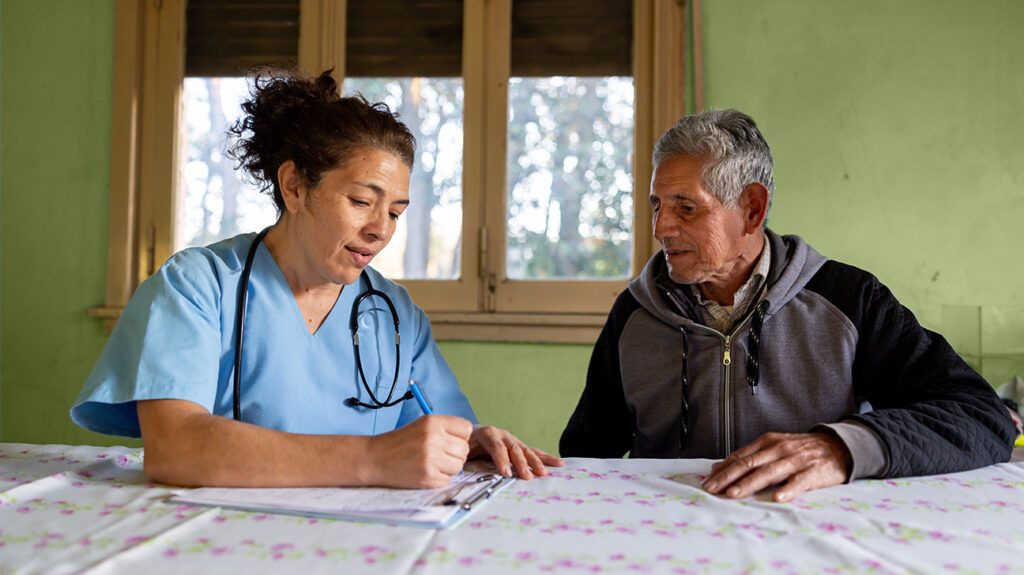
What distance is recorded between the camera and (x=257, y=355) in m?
1.41

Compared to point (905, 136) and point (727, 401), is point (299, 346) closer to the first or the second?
point (727, 401)

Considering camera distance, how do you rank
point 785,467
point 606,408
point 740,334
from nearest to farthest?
point 785,467 → point 740,334 → point 606,408

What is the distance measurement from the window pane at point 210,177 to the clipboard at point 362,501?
7.24ft

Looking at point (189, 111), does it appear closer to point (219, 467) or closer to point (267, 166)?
point (267, 166)

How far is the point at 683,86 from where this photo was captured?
2.78m

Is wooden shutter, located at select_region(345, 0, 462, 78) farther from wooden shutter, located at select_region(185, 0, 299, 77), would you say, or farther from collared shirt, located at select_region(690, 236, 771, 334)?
collared shirt, located at select_region(690, 236, 771, 334)

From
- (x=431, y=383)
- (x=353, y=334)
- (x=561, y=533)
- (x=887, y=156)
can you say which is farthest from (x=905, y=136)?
(x=561, y=533)

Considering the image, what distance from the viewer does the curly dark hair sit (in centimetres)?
152

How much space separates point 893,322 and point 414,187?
183 centimetres

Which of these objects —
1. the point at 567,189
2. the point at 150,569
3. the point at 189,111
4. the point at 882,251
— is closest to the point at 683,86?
the point at 567,189

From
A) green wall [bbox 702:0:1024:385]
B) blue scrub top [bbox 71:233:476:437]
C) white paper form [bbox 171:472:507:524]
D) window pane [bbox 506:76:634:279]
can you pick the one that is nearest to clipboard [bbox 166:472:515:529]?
white paper form [bbox 171:472:507:524]

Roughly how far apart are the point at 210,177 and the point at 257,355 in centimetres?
195

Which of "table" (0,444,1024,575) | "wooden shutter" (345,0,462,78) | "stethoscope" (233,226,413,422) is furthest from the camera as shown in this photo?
"wooden shutter" (345,0,462,78)

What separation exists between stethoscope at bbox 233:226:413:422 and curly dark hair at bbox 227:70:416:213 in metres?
0.15
